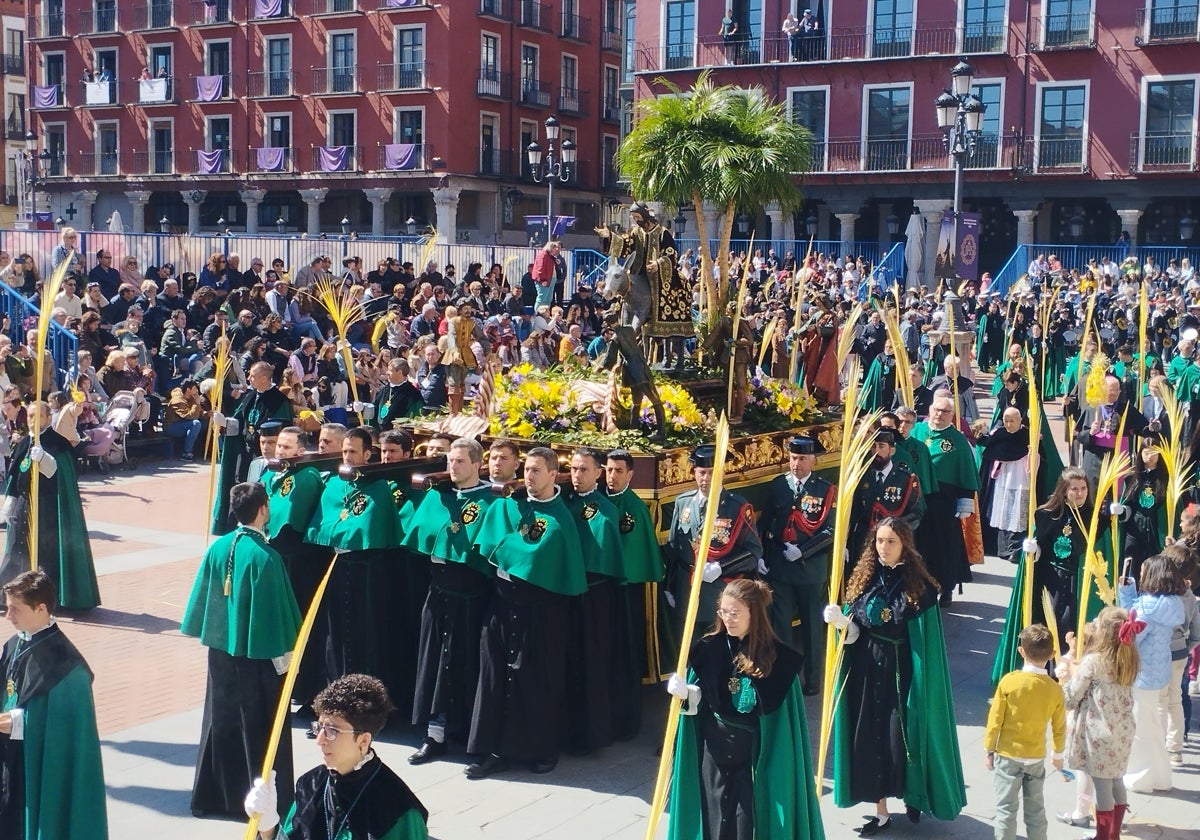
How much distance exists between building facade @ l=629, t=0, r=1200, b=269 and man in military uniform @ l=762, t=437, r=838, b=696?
89.3 ft

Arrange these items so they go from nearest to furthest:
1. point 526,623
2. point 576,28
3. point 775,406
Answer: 1. point 526,623
2. point 775,406
3. point 576,28

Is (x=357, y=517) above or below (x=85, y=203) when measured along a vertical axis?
below

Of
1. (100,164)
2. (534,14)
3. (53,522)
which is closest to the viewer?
(53,522)

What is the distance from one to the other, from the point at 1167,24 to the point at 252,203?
91.7 ft

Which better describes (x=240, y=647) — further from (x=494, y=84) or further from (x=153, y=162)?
(x=153, y=162)

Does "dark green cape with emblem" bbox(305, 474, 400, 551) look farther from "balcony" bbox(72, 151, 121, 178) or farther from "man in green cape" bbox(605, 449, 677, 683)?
"balcony" bbox(72, 151, 121, 178)

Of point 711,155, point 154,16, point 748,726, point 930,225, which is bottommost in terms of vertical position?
point 748,726

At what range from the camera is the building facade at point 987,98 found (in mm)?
36406

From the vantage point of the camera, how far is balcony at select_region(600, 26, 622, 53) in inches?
1994

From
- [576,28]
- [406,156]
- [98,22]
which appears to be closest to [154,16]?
[98,22]

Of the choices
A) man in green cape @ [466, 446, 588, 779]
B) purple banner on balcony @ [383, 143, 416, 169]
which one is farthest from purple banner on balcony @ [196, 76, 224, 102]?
man in green cape @ [466, 446, 588, 779]

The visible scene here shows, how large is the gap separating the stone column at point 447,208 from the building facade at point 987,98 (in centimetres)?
661

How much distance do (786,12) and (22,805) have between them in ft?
122

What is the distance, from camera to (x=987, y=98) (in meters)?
38.2
